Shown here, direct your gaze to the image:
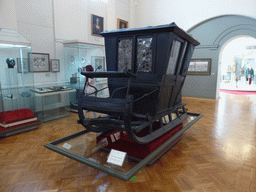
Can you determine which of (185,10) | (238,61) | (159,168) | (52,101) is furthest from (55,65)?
(238,61)

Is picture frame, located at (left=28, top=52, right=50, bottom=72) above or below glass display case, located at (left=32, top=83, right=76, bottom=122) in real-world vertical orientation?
above

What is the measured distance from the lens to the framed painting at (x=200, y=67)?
35.5 feet

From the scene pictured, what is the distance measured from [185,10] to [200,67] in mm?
3414

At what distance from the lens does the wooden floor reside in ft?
9.95

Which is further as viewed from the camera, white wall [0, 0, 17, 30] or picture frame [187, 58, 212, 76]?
picture frame [187, 58, 212, 76]

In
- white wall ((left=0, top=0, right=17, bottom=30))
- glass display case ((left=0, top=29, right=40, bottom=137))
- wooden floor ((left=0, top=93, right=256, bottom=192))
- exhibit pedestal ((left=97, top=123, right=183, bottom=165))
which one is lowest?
wooden floor ((left=0, top=93, right=256, bottom=192))

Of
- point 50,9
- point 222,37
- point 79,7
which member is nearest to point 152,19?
point 222,37

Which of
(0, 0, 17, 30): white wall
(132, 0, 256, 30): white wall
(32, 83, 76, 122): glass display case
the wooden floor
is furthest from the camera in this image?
(132, 0, 256, 30): white wall

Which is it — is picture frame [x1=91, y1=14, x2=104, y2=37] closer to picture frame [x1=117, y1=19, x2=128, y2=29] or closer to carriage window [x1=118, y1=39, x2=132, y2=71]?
picture frame [x1=117, y1=19, x2=128, y2=29]

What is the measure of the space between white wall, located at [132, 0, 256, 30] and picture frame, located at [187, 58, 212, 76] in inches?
81.4

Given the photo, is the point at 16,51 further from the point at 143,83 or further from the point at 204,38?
the point at 204,38

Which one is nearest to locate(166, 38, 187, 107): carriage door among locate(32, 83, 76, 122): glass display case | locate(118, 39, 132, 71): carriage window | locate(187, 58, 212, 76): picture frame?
locate(118, 39, 132, 71): carriage window

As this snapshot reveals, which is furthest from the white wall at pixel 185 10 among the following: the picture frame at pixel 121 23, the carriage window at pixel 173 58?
the carriage window at pixel 173 58

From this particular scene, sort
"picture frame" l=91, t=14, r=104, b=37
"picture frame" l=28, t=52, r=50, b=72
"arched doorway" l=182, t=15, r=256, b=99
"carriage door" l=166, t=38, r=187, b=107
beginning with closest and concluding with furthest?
1. "carriage door" l=166, t=38, r=187, b=107
2. "picture frame" l=28, t=52, r=50, b=72
3. "picture frame" l=91, t=14, r=104, b=37
4. "arched doorway" l=182, t=15, r=256, b=99
